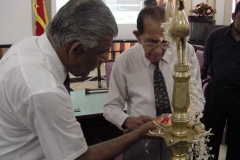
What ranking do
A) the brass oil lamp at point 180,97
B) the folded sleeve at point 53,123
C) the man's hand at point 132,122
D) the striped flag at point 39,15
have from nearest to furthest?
the brass oil lamp at point 180,97 → the folded sleeve at point 53,123 → the man's hand at point 132,122 → the striped flag at point 39,15

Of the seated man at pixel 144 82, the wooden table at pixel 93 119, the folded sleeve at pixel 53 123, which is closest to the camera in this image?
the folded sleeve at pixel 53 123

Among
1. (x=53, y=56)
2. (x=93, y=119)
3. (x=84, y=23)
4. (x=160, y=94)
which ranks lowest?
(x=93, y=119)

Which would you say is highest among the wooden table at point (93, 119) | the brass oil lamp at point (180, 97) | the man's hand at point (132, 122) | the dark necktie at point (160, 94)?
the brass oil lamp at point (180, 97)

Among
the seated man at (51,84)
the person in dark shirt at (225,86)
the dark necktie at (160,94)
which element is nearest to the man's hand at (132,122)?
the dark necktie at (160,94)

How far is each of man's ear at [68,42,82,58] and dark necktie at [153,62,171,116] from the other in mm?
588

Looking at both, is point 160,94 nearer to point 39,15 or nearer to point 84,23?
point 84,23

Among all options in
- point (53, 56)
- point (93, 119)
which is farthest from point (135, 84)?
point (93, 119)

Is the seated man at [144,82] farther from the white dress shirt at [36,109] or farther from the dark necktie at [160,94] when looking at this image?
the white dress shirt at [36,109]

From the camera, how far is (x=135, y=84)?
153cm

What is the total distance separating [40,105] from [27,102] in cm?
4

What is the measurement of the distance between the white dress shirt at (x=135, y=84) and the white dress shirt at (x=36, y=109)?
531mm

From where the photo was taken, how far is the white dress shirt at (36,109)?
0.92 m

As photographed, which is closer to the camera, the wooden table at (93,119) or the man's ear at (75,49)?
the man's ear at (75,49)

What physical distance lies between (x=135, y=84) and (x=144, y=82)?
0.04m
